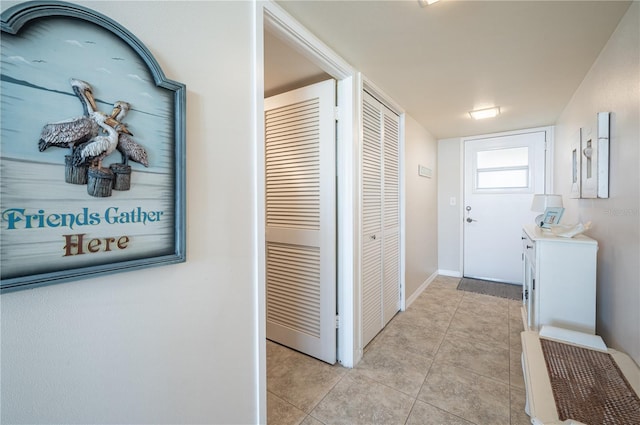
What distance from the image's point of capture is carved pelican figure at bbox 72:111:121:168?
73cm

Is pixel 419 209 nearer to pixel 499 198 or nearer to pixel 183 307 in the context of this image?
pixel 499 198

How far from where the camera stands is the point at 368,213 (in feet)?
7.45

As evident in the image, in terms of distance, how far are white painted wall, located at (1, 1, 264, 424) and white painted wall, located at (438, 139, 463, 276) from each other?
3.72 metres

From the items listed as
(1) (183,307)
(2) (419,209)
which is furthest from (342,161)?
(2) (419,209)

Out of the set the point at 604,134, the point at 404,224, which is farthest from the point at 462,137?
the point at 604,134

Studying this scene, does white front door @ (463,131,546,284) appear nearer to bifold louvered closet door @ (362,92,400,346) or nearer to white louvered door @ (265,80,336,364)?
bifold louvered closet door @ (362,92,400,346)

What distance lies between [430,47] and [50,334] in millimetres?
2157

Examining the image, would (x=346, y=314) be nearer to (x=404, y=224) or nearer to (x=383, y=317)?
(x=383, y=317)

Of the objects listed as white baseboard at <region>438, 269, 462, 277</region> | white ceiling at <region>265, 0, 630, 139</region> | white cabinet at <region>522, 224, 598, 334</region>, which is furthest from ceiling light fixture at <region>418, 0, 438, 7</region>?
white baseboard at <region>438, 269, 462, 277</region>

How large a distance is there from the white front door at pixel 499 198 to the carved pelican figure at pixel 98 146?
4.29m

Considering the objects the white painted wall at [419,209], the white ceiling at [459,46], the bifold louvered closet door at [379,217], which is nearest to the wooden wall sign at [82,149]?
the white ceiling at [459,46]

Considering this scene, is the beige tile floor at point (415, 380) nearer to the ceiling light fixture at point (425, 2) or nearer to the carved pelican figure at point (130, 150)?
the carved pelican figure at point (130, 150)

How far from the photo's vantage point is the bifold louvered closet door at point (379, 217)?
2.24 m

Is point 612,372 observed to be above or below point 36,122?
below
